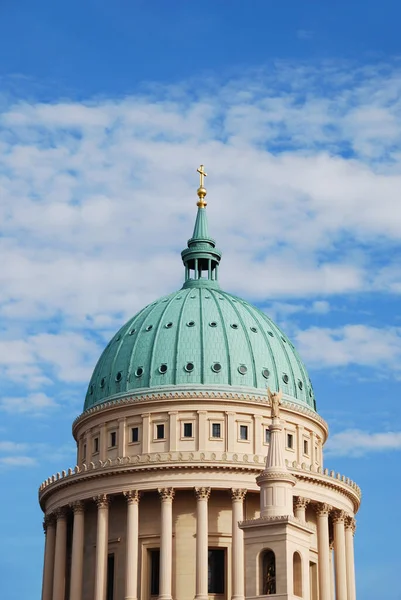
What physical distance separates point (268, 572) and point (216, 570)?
966 inches

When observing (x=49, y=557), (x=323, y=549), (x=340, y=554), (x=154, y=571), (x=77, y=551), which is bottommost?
(x=154, y=571)

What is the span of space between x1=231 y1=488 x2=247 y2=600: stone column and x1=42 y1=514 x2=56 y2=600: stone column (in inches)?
697

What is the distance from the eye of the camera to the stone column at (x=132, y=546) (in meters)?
106

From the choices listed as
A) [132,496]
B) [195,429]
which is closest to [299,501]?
[195,429]

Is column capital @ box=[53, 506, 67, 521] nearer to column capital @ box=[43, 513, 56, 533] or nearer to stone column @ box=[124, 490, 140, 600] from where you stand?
column capital @ box=[43, 513, 56, 533]

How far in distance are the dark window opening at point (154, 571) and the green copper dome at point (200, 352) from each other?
13506 mm

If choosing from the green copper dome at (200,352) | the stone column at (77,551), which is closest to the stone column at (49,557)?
the stone column at (77,551)

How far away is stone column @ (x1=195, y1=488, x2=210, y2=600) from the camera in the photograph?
10481cm

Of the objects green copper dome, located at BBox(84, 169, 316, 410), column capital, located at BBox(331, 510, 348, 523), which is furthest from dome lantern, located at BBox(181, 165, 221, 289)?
column capital, located at BBox(331, 510, 348, 523)

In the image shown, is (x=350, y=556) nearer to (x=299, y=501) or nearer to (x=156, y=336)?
(x=299, y=501)

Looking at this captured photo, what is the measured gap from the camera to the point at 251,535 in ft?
279

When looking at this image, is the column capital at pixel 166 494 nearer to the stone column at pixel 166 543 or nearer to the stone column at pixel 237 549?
the stone column at pixel 166 543

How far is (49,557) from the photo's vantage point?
11656 cm

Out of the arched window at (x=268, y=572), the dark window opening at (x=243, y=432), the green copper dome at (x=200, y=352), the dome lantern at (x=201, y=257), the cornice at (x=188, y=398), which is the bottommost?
the arched window at (x=268, y=572)
